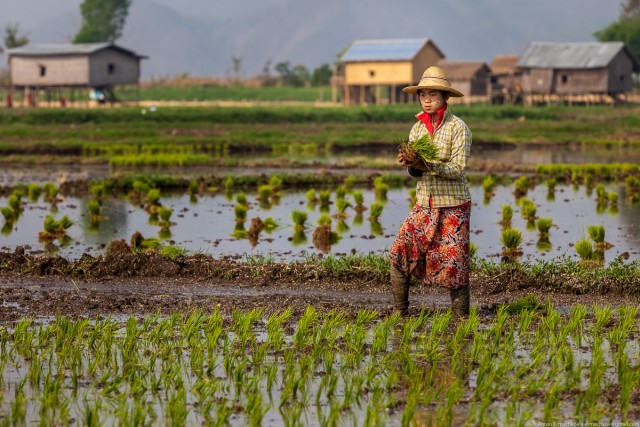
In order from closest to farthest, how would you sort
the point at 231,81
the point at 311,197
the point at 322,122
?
the point at 311,197 → the point at 322,122 → the point at 231,81

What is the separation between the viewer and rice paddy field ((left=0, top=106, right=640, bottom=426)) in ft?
20.3

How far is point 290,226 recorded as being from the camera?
15.2 meters

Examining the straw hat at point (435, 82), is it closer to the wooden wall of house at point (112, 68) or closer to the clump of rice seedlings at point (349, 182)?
the clump of rice seedlings at point (349, 182)

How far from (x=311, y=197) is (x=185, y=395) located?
11.8 m

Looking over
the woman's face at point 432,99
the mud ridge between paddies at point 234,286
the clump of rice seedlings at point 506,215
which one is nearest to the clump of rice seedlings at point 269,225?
the clump of rice seedlings at point 506,215

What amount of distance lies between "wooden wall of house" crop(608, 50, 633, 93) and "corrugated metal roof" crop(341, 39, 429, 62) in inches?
391

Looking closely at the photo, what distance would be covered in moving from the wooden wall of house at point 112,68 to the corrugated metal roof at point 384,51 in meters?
11.6

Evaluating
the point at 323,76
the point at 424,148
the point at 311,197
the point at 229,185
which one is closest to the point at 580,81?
the point at 323,76

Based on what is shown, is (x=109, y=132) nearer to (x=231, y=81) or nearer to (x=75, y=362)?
(x=75, y=362)

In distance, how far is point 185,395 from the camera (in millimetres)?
6125

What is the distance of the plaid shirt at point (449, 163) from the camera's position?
8.02m

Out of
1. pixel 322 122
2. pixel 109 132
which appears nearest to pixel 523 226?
pixel 109 132

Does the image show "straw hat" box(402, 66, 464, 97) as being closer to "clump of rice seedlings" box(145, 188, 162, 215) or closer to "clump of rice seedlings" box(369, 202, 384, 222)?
"clump of rice seedlings" box(369, 202, 384, 222)

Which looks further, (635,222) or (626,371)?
(635,222)
